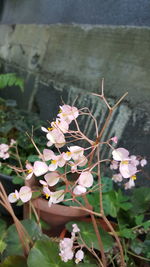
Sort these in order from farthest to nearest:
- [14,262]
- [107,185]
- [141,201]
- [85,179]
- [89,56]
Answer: [89,56] → [107,185] → [141,201] → [14,262] → [85,179]

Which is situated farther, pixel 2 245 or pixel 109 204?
pixel 109 204

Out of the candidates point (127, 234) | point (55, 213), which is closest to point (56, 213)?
point (55, 213)

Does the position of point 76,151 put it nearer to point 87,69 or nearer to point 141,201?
point 141,201

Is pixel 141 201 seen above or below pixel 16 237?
above

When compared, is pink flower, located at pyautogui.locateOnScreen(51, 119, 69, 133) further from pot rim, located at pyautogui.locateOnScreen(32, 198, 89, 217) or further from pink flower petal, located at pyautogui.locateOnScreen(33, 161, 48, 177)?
pot rim, located at pyautogui.locateOnScreen(32, 198, 89, 217)

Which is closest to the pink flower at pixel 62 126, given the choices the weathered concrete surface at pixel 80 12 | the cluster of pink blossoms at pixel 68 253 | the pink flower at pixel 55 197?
the pink flower at pixel 55 197

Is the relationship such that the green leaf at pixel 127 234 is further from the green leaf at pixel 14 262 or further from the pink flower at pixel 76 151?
the pink flower at pixel 76 151

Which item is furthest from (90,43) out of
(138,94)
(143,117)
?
(143,117)
